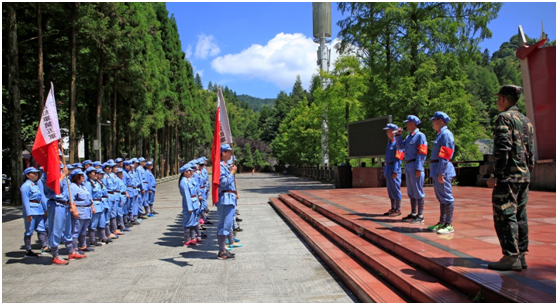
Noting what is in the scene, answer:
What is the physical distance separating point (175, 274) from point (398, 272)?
3285mm

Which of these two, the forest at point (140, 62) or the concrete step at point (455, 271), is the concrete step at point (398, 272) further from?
the forest at point (140, 62)

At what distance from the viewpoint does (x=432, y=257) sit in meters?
4.94

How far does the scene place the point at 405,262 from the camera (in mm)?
5520

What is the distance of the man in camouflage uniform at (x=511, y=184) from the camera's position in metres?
4.24

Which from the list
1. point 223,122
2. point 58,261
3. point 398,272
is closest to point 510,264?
point 398,272

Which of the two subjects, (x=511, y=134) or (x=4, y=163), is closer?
(x=511, y=134)

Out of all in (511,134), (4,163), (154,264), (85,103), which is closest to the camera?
(511,134)

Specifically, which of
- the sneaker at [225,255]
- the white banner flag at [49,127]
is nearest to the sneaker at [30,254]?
the white banner flag at [49,127]

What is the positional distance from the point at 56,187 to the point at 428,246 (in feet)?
20.0

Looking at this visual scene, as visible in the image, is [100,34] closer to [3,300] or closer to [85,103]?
[85,103]

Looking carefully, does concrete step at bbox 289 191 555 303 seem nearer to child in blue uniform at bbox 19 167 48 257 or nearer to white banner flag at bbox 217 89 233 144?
white banner flag at bbox 217 89 233 144

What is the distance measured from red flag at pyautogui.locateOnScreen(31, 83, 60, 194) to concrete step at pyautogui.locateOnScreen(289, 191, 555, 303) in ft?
18.1

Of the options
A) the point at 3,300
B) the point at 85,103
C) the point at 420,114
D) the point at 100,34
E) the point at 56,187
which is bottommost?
the point at 3,300

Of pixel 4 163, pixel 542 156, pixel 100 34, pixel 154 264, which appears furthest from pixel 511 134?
pixel 4 163
